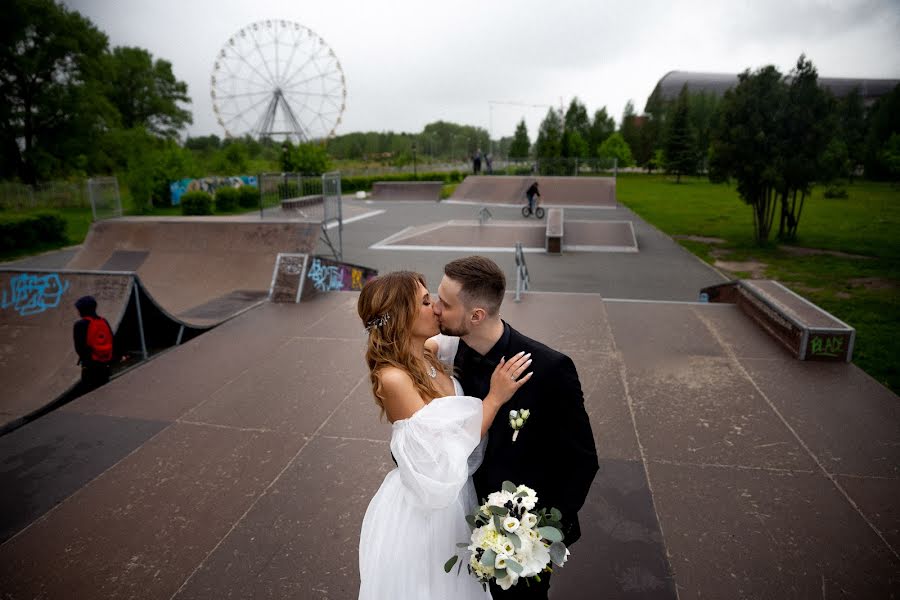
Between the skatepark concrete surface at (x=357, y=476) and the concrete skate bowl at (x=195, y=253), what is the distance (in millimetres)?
4926

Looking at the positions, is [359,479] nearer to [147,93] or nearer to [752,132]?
[752,132]

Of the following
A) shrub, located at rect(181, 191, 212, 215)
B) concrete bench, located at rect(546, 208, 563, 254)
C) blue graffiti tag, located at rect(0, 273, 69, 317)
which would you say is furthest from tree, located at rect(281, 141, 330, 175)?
blue graffiti tag, located at rect(0, 273, 69, 317)

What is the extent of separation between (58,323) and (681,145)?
6132 centimetres

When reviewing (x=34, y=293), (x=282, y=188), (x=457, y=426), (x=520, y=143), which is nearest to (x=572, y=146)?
(x=520, y=143)

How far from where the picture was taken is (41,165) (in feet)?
116

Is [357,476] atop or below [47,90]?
below

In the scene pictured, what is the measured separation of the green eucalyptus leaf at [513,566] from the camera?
64.6 inches

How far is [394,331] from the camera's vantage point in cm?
199

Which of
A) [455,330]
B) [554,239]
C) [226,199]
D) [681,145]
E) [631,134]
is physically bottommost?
[554,239]

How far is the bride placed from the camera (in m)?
1.84

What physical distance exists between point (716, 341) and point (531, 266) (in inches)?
353

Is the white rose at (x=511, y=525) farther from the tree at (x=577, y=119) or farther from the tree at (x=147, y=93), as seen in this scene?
the tree at (x=577, y=119)

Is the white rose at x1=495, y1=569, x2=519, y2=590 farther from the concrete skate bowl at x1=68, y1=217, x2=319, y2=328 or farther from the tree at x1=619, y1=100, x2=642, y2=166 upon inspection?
the tree at x1=619, y1=100, x2=642, y2=166

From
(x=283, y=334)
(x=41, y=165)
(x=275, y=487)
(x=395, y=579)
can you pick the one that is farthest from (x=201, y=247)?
(x=41, y=165)
